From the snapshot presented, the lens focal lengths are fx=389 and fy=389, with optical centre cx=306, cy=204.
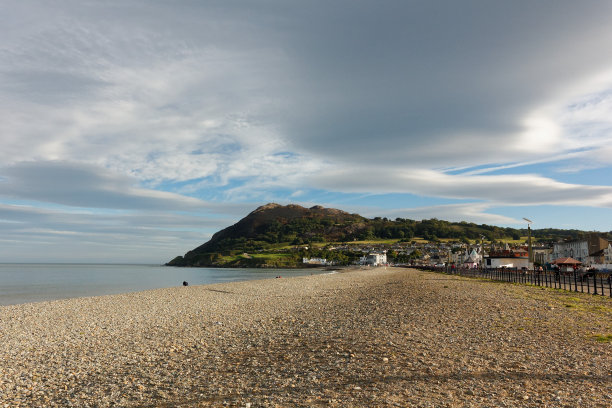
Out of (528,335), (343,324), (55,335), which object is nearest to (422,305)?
(343,324)

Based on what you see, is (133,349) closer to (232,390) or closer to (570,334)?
(232,390)

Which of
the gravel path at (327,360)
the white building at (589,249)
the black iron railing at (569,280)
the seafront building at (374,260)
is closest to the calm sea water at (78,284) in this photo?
the gravel path at (327,360)

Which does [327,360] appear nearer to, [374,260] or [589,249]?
[589,249]

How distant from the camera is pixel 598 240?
108500mm

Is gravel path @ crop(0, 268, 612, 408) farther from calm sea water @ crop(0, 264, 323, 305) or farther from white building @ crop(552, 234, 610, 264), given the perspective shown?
white building @ crop(552, 234, 610, 264)

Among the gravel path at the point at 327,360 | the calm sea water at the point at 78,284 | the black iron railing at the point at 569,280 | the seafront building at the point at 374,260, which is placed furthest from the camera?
the seafront building at the point at 374,260

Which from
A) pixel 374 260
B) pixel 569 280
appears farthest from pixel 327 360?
pixel 374 260

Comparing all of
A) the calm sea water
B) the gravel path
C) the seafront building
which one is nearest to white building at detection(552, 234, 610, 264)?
the seafront building

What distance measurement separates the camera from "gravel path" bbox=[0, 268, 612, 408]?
7.41 metres

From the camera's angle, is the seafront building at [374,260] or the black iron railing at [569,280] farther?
the seafront building at [374,260]

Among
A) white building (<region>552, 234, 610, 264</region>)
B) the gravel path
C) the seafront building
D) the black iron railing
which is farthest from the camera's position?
the seafront building

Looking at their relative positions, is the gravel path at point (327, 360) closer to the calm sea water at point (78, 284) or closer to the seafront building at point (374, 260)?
the calm sea water at point (78, 284)

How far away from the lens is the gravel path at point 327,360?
7.41 m

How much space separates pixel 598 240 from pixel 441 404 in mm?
129267
